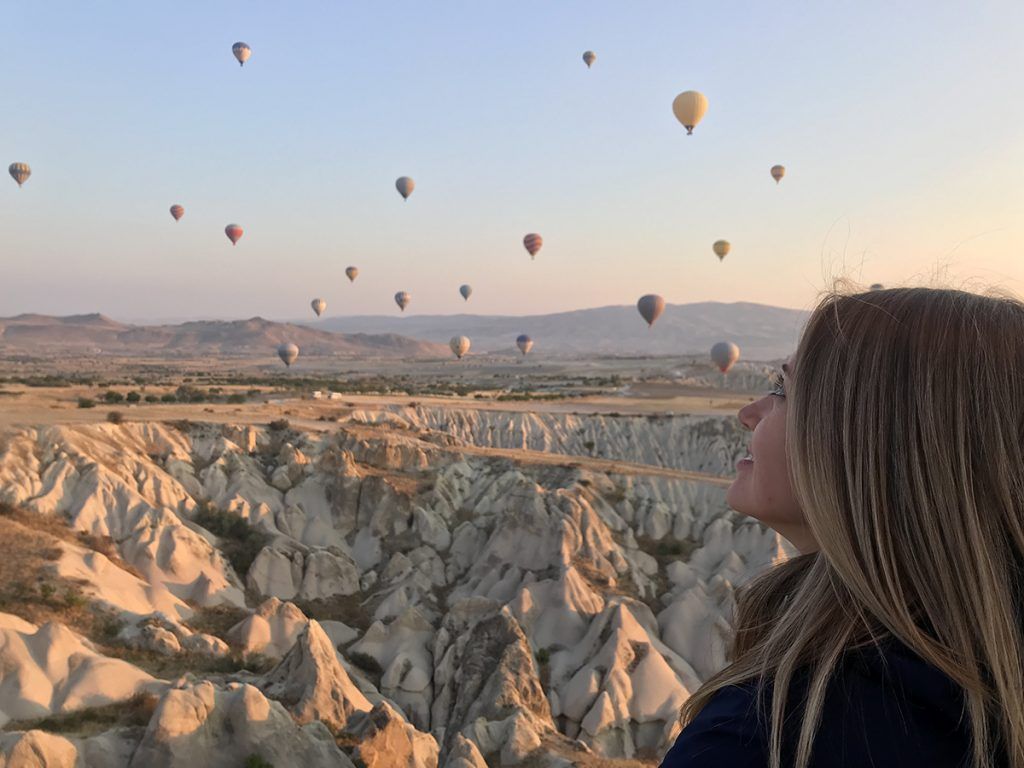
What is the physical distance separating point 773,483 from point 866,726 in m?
0.64

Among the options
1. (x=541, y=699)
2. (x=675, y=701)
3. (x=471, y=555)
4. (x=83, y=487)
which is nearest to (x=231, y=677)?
(x=541, y=699)

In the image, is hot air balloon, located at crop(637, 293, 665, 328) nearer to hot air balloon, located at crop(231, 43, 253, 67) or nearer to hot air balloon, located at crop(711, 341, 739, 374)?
hot air balloon, located at crop(711, 341, 739, 374)

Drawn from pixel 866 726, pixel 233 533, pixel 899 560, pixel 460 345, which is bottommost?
pixel 233 533

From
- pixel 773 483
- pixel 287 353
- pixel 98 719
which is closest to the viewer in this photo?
pixel 773 483

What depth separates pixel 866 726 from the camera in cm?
142

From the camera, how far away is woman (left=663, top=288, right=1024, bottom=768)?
145 centimetres

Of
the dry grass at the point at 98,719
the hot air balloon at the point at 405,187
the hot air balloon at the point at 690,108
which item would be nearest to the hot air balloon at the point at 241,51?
the hot air balloon at the point at 405,187

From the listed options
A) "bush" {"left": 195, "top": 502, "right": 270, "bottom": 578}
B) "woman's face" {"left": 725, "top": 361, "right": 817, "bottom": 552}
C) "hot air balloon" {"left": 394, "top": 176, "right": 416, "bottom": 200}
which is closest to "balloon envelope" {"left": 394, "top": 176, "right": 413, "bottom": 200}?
"hot air balloon" {"left": 394, "top": 176, "right": 416, "bottom": 200}

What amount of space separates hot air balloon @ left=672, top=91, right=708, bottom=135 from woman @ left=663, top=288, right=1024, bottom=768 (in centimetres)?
4860

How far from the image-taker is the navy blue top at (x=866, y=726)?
1418 mm

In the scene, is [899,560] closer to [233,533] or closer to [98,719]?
[98,719]

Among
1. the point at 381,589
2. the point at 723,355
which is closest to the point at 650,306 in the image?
the point at 723,355

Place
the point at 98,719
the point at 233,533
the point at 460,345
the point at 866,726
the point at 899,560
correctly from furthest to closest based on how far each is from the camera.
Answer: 1. the point at 460,345
2. the point at 233,533
3. the point at 98,719
4. the point at 899,560
5. the point at 866,726

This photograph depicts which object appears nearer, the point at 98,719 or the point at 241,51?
the point at 98,719
